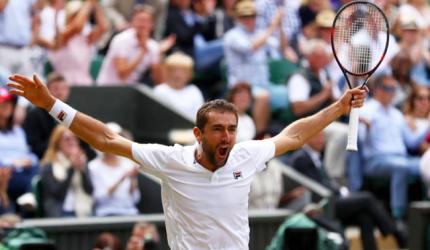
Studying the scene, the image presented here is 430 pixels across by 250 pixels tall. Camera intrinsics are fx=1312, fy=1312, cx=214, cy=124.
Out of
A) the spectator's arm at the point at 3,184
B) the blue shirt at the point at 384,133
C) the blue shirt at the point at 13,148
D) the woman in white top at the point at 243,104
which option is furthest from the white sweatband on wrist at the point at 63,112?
the blue shirt at the point at 384,133

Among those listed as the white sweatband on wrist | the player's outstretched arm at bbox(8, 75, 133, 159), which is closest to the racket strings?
the player's outstretched arm at bbox(8, 75, 133, 159)

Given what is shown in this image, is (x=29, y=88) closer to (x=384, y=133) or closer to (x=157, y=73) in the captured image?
(x=157, y=73)

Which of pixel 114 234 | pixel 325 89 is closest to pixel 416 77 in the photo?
pixel 325 89

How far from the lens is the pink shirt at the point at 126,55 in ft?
46.1

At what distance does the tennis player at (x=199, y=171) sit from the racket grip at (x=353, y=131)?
577 millimetres

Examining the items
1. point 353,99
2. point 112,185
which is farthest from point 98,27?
point 353,99

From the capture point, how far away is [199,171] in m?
7.12

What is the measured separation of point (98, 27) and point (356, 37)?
6.44 metres

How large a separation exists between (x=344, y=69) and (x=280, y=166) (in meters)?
5.72

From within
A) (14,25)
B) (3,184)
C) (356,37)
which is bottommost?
(3,184)

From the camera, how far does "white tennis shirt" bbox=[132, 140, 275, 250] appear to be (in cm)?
707

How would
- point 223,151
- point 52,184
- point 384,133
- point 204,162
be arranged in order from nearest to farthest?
1. point 223,151
2. point 204,162
3. point 52,184
4. point 384,133

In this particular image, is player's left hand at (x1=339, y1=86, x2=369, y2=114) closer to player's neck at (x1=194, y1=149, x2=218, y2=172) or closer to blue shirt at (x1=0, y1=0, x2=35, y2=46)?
player's neck at (x1=194, y1=149, x2=218, y2=172)

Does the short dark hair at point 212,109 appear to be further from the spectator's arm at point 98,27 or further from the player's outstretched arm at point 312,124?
the spectator's arm at point 98,27
